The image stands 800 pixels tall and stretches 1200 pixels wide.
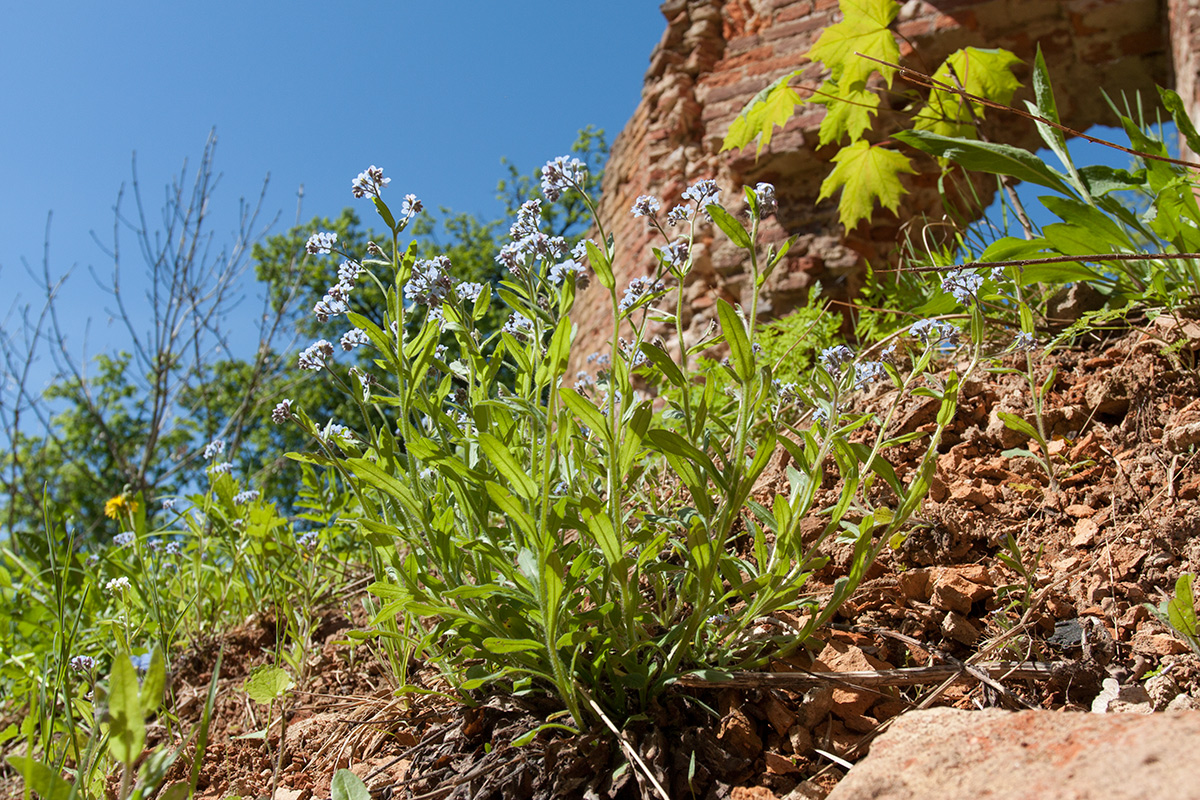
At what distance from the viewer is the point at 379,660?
6.07ft

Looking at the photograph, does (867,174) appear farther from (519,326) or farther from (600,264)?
(600,264)

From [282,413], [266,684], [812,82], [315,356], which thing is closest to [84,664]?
[266,684]

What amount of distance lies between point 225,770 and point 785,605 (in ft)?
4.17

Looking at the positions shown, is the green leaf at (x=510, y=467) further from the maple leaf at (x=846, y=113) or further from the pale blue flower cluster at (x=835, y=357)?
the maple leaf at (x=846, y=113)

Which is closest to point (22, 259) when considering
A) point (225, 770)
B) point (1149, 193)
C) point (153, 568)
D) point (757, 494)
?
point (153, 568)

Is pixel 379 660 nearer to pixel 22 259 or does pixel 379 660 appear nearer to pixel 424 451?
pixel 424 451

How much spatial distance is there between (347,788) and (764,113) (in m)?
3.16

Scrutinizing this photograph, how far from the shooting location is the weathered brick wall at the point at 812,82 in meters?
4.46

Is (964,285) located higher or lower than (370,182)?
lower

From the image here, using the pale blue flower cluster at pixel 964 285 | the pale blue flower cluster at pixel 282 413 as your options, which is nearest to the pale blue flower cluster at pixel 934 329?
the pale blue flower cluster at pixel 964 285

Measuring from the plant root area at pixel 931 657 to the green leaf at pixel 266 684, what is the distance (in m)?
0.10

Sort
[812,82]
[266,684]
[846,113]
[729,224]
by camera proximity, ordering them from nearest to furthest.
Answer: [729,224] → [266,684] → [846,113] → [812,82]

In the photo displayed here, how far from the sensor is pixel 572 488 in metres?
1.37

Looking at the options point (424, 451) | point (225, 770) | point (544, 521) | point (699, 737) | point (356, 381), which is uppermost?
point (356, 381)
